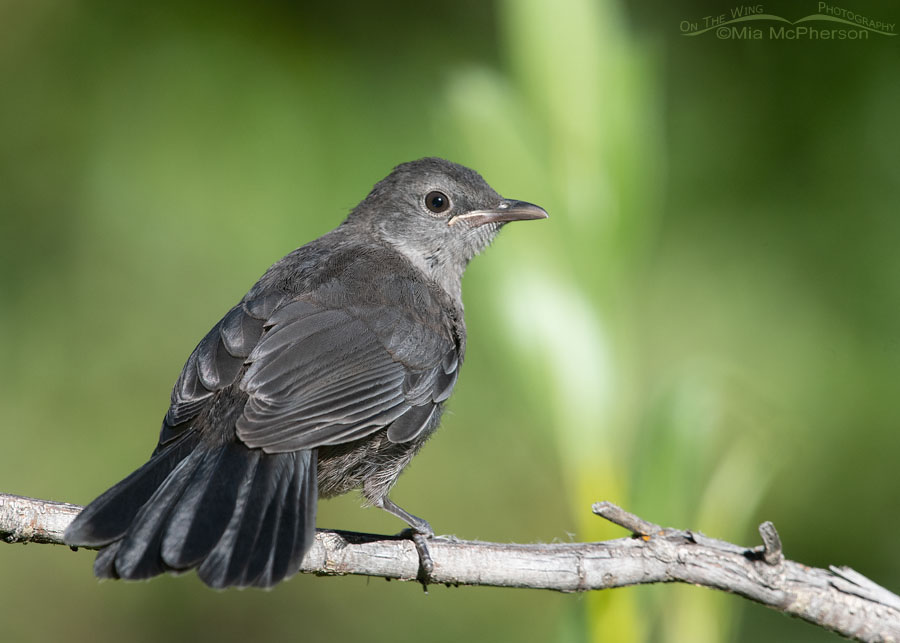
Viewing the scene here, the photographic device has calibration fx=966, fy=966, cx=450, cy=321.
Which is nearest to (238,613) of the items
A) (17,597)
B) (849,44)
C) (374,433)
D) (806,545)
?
(17,597)

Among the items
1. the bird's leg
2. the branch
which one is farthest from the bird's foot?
the branch

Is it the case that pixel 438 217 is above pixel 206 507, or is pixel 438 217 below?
above

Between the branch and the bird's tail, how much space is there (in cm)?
21

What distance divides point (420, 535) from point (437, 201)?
6.14 ft

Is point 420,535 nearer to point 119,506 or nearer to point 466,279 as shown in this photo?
point 119,506

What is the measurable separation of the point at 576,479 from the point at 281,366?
1.31m

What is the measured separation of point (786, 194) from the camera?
188 inches

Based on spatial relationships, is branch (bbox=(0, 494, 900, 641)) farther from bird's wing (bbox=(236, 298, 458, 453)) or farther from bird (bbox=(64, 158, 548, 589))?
bird's wing (bbox=(236, 298, 458, 453))

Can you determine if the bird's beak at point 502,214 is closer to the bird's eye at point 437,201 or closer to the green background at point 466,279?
the bird's eye at point 437,201

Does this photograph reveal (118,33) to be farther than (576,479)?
Yes

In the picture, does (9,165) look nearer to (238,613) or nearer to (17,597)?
(17,597)

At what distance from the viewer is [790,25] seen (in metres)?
4.82

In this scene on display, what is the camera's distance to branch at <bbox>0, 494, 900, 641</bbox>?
2729 millimetres

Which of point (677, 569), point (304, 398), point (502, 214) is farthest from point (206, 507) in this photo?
point (502, 214)
